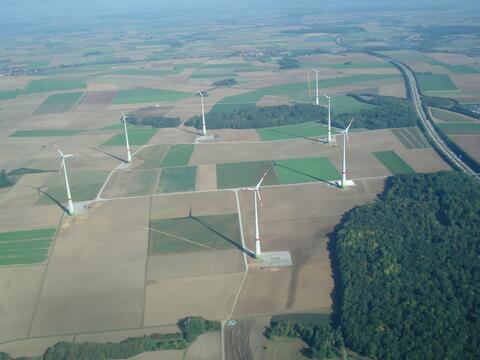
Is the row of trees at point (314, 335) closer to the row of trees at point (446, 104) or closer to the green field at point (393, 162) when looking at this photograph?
the green field at point (393, 162)

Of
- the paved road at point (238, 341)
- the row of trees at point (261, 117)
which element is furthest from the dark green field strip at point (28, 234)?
the row of trees at point (261, 117)

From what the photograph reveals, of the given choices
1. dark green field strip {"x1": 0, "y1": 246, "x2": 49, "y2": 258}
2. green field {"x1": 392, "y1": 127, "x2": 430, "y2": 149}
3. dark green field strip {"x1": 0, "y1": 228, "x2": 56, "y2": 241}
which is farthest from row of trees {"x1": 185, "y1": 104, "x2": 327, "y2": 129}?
dark green field strip {"x1": 0, "y1": 246, "x2": 49, "y2": 258}

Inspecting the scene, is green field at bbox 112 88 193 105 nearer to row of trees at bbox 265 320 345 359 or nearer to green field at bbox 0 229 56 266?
green field at bbox 0 229 56 266

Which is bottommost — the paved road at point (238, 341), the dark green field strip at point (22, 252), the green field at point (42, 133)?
the green field at point (42, 133)

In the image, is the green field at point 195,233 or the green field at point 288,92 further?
the green field at point 288,92

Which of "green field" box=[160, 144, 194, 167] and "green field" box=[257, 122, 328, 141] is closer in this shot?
"green field" box=[160, 144, 194, 167]

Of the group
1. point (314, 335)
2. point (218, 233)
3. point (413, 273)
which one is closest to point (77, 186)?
point (218, 233)

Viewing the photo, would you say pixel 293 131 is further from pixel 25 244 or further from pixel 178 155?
pixel 25 244
